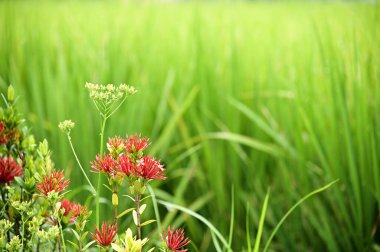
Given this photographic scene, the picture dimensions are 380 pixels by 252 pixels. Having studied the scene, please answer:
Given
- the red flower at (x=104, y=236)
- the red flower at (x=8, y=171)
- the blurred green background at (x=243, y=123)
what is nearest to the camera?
the red flower at (x=104, y=236)

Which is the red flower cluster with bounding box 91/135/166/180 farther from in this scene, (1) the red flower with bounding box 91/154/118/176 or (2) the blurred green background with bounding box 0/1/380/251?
(2) the blurred green background with bounding box 0/1/380/251

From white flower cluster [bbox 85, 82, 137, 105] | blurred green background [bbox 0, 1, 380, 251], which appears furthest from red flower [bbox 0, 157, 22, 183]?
blurred green background [bbox 0, 1, 380, 251]

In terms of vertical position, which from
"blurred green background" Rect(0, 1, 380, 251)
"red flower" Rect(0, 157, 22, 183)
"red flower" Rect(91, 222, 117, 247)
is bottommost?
"blurred green background" Rect(0, 1, 380, 251)

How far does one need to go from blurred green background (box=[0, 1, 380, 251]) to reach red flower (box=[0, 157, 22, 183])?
1.79ft

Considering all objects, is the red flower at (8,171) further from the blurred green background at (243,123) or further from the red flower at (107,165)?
the blurred green background at (243,123)

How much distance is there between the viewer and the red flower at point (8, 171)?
1.91ft

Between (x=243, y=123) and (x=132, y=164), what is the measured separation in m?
1.11

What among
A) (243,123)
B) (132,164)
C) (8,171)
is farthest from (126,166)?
(243,123)

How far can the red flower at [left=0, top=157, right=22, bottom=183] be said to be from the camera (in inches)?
22.9

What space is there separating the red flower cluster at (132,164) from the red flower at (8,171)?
0.16 meters

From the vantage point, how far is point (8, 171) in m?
0.59

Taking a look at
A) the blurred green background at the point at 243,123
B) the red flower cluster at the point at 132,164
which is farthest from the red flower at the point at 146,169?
the blurred green background at the point at 243,123

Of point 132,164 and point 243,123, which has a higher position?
point 132,164

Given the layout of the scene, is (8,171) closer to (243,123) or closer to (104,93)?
(104,93)
